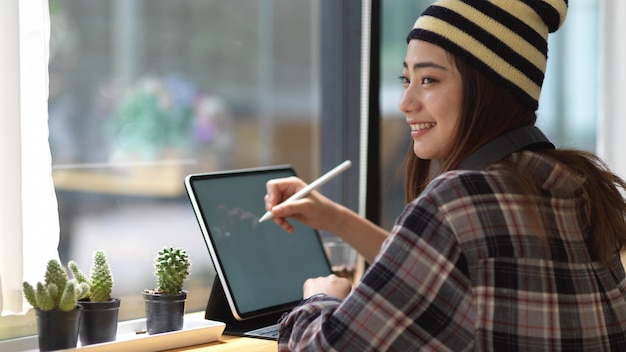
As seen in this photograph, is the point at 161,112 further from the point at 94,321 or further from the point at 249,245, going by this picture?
the point at 94,321

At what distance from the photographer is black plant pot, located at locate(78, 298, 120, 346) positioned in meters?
1.61

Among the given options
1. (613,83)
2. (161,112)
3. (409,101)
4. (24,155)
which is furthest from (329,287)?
(613,83)

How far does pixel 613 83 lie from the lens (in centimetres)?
316

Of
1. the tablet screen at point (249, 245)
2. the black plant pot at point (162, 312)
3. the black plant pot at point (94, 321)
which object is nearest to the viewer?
the black plant pot at point (94, 321)

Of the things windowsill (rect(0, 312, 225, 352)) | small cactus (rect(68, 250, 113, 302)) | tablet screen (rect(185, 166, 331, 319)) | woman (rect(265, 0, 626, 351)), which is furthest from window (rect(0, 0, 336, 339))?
woman (rect(265, 0, 626, 351))

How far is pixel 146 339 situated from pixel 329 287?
0.34m

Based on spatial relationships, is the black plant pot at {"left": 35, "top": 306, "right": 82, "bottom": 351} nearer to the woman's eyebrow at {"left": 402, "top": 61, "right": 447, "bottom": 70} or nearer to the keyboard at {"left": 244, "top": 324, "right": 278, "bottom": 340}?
the keyboard at {"left": 244, "top": 324, "right": 278, "bottom": 340}

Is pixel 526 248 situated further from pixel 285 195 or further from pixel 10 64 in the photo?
pixel 10 64

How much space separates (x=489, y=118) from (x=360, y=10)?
145 cm

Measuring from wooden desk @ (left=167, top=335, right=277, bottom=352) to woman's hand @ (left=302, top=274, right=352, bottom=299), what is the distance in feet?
0.47

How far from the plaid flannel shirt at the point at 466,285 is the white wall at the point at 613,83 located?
1.88 meters

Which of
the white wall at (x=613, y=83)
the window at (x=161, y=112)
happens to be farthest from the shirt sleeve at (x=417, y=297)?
the white wall at (x=613, y=83)

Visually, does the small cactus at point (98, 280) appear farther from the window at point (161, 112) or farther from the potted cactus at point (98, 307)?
the window at point (161, 112)

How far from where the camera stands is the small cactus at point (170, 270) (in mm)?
1728
